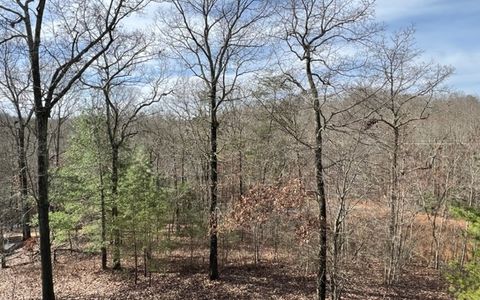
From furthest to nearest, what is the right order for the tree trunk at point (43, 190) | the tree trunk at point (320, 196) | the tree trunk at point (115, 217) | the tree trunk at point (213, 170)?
the tree trunk at point (115, 217)
the tree trunk at point (213, 170)
the tree trunk at point (320, 196)
the tree trunk at point (43, 190)

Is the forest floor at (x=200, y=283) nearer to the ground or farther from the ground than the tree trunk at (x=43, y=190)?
nearer to the ground

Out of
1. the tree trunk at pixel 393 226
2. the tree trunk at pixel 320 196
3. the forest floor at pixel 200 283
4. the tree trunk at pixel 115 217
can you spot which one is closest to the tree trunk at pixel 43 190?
the forest floor at pixel 200 283

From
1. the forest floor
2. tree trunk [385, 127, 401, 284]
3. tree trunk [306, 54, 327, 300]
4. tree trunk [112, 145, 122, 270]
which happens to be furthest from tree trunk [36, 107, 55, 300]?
tree trunk [385, 127, 401, 284]

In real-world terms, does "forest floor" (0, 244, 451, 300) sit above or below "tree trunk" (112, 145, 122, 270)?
below

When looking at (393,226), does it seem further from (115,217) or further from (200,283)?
(115,217)

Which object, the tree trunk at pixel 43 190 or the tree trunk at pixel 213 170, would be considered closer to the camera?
the tree trunk at pixel 43 190

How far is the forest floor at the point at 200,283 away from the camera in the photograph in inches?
547

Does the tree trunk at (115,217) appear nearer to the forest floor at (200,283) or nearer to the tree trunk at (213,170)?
the forest floor at (200,283)

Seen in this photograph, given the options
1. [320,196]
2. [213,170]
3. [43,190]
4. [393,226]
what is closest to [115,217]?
[213,170]

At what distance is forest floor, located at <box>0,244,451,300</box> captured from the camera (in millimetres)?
13891

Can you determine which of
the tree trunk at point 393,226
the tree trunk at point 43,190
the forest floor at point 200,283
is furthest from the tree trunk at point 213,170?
the tree trunk at point 393,226

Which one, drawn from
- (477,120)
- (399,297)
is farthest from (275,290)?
(477,120)

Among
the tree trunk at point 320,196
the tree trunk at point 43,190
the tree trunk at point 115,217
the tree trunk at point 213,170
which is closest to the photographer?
the tree trunk at point 43,190

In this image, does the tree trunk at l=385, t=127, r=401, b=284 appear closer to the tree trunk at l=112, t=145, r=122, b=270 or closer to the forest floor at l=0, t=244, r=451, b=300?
the forest floor at l=0, t=244, r=451, b=300
